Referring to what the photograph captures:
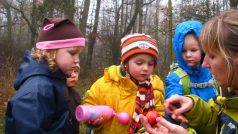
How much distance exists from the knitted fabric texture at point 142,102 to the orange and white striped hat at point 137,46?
281 mm

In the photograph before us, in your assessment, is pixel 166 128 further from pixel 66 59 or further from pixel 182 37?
pixel 182 37

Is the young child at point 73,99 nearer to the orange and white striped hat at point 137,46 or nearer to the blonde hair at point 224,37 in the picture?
the orange and white striped hat at point 137,46

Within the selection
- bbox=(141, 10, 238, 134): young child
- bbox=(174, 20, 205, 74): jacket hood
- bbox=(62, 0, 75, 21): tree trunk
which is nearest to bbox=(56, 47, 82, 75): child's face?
bbox=(141, 10, 238, 134): young child

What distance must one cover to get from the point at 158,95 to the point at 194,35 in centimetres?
78

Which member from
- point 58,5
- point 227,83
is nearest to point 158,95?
point 227,83

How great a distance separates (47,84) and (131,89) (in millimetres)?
950

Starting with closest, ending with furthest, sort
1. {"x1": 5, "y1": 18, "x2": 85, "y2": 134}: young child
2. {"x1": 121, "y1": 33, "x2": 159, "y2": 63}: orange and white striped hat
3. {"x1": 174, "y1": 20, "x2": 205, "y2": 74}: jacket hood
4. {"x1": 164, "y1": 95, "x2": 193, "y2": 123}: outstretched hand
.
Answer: {"x1": 164, "y1": 95, "x2": 193, "y2": 123}: outstretched hand < {"x1": 5, "y1": 18, "x2": 85, "y2": 134}: young child < {"x1": 121, "y1": 33, "x2": 159, "y2": 63}: orange and white striped hat < {"x1": 174, "y1": 20, "x2": 205, "y2": 74}: jacket hood

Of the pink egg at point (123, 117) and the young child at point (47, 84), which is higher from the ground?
the young child at point (47, 84)

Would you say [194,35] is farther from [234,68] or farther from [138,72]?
[234,68]

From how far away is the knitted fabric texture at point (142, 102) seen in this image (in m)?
3.20

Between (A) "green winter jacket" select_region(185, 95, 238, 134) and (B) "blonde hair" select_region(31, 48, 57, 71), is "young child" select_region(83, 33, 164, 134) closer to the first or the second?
(B) "blonde hair" select_region(31, 48, 57, 71)

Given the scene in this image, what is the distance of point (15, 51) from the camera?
21.0 meters

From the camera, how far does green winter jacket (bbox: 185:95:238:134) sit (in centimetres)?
192

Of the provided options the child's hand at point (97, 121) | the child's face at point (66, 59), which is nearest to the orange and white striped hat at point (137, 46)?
the child's face at point (66, 59)
